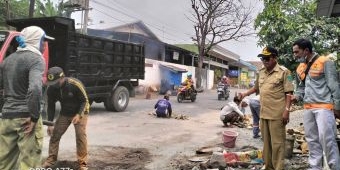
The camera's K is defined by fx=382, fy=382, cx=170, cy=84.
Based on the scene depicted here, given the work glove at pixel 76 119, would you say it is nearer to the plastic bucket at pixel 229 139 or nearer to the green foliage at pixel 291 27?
the plastic bucket at pixel 229 139

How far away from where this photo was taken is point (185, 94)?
19016mm

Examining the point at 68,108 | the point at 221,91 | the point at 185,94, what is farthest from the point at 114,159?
the point at 221,91

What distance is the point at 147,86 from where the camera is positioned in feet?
78.8

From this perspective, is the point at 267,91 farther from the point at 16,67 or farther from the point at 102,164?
the point at 16,67

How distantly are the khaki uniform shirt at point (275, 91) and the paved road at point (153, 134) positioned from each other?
1.99m

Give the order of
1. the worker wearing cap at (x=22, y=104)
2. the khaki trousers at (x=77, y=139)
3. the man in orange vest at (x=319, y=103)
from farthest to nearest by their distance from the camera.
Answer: the khaki trousers at (x=77, y=139) → the man in orange vest at (x=319, y=103) → the worker wearing cap at (x=22, y=104)

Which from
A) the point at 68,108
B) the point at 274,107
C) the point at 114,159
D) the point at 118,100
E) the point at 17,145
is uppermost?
the point at 274,107

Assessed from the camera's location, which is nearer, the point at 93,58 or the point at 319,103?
the point at 319,103

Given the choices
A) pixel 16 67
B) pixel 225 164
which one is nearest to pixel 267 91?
pixel 225 164

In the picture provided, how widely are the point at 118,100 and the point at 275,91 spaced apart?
8.83 meters

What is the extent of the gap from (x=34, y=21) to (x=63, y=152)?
5.77 metres

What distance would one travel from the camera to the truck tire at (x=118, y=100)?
43.1 ft

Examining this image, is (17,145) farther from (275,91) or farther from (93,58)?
(93,58)

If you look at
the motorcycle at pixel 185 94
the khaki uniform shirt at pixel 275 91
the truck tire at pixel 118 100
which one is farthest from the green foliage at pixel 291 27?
the motorcycle at pixel 185 94
